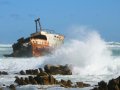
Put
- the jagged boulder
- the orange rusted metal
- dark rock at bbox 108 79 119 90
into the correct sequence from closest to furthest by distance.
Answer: dark rock at bbox 108 79 119 90 < the jagged boulder < the orange rusted metal

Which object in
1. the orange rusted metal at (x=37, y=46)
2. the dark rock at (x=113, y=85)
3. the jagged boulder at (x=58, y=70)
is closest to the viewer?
the dark rock at (x=113, y=85)

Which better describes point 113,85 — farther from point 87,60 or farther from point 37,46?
point 37,46

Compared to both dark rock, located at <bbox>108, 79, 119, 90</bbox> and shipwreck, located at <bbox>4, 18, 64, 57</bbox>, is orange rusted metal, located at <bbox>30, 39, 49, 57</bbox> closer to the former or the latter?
shipwreck, located at <bbox>4, 18, 64, 57</bbox>

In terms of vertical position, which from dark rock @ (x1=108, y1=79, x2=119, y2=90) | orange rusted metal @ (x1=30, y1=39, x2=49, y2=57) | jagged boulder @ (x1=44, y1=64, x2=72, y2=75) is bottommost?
dark rock @ (x1=108, y1=79, x2=119, y2=90)

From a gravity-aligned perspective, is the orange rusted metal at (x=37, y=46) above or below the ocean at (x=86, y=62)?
above

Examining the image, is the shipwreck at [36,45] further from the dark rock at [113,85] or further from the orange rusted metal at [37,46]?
the dark rock at [113,85]

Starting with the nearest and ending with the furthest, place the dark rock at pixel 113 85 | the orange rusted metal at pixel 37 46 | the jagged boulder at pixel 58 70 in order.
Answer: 1. the dark rock at pixel 113 85
2. the jagged boulder at pixel 58 70
3. the orange rusted metal at pixel 37 46

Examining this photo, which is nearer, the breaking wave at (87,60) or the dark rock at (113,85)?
the dark rock at (113,85)

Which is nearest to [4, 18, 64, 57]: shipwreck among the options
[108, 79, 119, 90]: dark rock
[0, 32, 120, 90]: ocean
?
[0, 32, 120, 90]: ocean

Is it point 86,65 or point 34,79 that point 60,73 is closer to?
point 86,65

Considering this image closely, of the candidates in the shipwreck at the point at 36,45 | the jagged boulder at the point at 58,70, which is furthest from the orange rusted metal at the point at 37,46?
the jagged boulder at the point at 58,70

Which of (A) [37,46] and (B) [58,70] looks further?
(A) [37,46]

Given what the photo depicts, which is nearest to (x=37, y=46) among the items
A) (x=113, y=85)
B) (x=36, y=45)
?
(x=36, y=45)

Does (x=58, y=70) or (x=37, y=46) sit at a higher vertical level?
(x=37, y=46)
